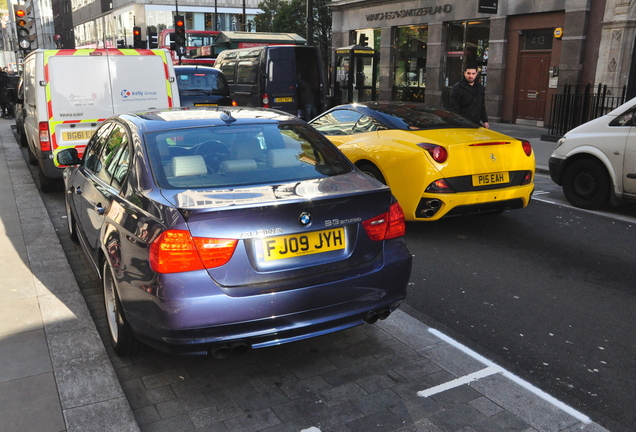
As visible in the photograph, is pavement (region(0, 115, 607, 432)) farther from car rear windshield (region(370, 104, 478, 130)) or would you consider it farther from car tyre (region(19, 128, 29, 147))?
car tyre (region(19, 128, 29, 147))

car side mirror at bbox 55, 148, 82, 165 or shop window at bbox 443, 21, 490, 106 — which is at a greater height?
shop window at bbox 443, 21, 490, 106

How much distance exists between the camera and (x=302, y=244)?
137 inches

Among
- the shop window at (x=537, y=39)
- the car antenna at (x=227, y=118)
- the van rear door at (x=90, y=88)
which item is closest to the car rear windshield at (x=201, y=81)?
the van rear door at (x=90, y=88)

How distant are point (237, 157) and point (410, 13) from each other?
22.2m

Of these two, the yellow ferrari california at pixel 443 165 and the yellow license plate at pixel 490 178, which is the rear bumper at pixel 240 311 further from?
the yellow license plate at pixel 490 178

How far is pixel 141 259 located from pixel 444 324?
235 centimetres

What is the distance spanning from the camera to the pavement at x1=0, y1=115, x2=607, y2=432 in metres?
3.31

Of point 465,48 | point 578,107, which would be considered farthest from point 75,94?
point 465,48

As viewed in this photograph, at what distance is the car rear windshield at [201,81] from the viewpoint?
14.1m

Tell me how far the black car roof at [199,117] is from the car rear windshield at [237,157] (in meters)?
0.08

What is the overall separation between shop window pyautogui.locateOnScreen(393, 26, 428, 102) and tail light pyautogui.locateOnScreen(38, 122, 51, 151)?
18.0 meters

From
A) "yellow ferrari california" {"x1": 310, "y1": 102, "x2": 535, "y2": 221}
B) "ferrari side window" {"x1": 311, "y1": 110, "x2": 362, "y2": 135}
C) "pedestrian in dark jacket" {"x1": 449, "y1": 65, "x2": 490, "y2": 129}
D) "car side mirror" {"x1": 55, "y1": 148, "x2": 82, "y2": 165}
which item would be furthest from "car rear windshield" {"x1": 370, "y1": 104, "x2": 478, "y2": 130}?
"car side mirror" {"x1": 55, "y1": 148, "x2": 82, "y2": 165}

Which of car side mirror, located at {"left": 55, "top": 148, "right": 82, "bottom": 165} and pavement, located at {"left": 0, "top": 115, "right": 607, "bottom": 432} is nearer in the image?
pavement, located at {"left": 0, "top": 115, "right": 607, "bottom": 432}

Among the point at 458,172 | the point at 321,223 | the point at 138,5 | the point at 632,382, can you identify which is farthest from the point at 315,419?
the point at 138,5
